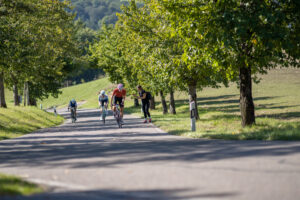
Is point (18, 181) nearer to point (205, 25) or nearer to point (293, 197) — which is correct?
point (293, 197)

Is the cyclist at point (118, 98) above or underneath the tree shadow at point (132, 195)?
above

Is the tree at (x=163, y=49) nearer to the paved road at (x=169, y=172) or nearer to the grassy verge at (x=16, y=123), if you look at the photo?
the grassy verge at (x=16, y=123)

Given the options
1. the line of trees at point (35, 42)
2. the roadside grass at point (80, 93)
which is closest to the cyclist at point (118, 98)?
the line of trees at point (35, 42)

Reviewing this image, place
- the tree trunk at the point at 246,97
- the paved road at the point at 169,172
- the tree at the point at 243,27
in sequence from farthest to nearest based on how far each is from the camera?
1. the tree trunk at the point at 246,97
2. the tree at the point at 243,27
3. the paved road at the point at 169,172

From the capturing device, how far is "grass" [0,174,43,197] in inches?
221

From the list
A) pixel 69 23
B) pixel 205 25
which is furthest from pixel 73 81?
pixel 205 25

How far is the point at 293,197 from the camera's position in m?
4.75

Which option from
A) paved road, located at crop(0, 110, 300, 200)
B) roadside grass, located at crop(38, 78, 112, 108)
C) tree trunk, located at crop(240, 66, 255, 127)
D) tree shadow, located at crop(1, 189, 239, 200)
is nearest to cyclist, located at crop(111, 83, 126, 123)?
tree trunk, located at crop(240, 66, 255, 127)

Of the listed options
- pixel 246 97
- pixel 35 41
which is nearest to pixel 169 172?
pixel 246 97

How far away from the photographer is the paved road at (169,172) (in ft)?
17.1

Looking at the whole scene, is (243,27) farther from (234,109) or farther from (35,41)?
(234,109)

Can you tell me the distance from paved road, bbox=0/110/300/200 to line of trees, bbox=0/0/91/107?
42.1ft

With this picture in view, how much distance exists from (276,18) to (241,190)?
8.19 meters

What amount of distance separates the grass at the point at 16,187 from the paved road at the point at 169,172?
0.71 feet
